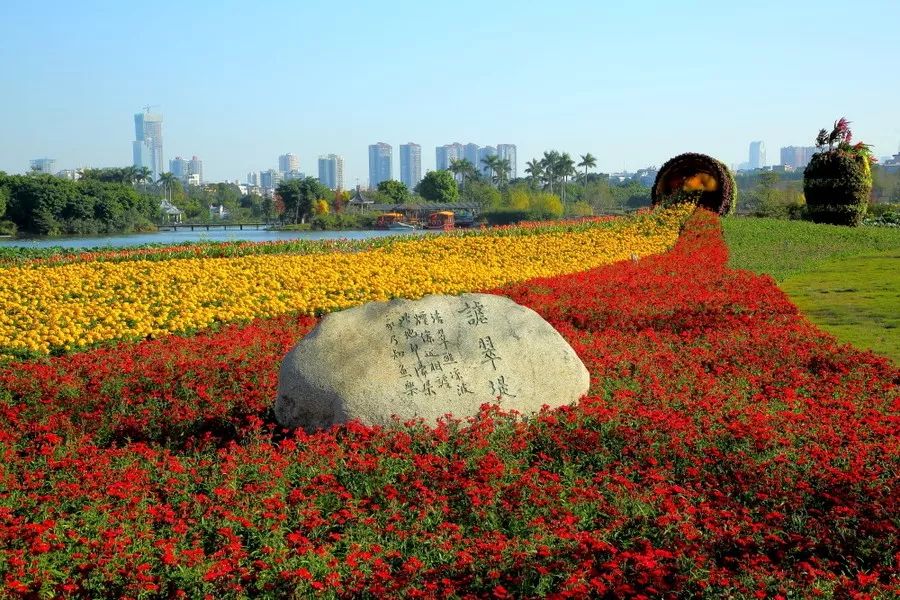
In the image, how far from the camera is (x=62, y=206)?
140 feet

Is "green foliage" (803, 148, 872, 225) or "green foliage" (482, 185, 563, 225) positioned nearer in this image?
"green foliage" (803, 148, 872, 225)

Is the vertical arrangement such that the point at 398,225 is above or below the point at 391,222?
below

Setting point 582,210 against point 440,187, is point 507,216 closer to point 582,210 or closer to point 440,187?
point 582,210

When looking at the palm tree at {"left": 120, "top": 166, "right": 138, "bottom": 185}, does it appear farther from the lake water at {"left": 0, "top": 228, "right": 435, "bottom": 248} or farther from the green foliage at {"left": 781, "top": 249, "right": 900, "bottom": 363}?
the green foliage at {"left": 781, "top": 249, "right": 900, "bottom": 363}

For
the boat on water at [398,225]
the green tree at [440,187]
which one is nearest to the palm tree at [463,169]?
the green tree at [440,187]

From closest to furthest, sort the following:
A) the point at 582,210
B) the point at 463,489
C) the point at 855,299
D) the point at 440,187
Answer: the point at 463,489
the point at 855,299
the point at 582,210
the point at 440,187

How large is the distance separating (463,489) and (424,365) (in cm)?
130

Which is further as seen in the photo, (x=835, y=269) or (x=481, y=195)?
(x=481, y=195)

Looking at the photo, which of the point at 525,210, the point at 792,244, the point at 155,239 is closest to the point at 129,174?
the point at 525,210

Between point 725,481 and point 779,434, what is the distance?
29.3 inches

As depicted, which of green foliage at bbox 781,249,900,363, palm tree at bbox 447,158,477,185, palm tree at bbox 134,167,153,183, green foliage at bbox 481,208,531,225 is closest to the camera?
green foliage at bbox 781,249,900,363

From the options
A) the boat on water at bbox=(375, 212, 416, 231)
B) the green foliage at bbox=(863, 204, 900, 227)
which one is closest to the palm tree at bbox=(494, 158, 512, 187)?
the boat on water at bbox=(375, 212, 416, 231)

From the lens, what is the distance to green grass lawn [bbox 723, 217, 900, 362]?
32.4 ft

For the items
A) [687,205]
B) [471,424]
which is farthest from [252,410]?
[687,205]
